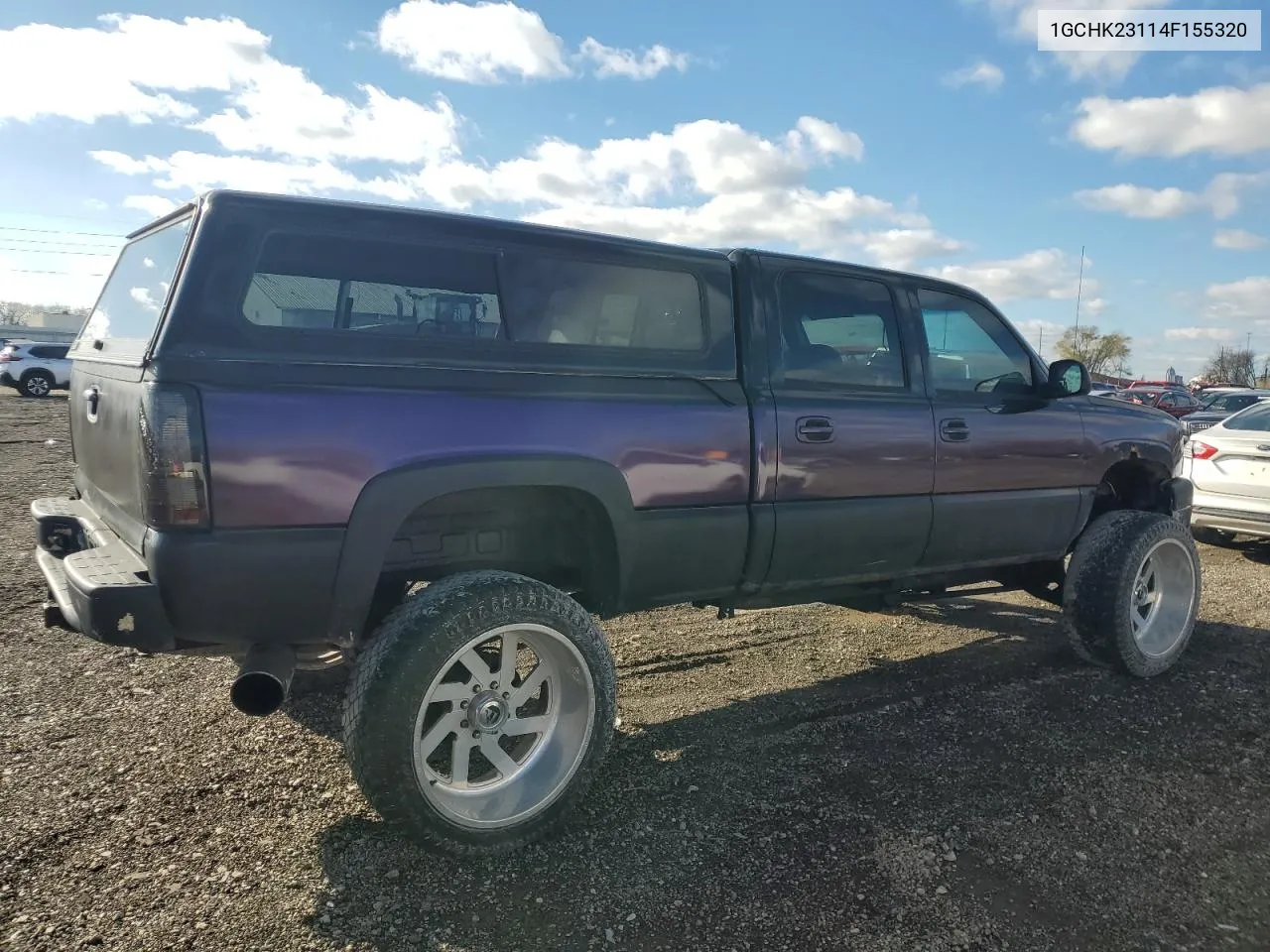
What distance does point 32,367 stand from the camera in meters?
24.5

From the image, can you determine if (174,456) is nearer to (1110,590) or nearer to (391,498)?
(391,498)

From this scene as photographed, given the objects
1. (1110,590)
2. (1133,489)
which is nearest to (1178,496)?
(1133,489)

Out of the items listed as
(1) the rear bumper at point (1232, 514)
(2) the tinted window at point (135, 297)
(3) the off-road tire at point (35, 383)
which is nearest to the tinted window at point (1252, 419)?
(1) the rear bumper at point (1232, 514)

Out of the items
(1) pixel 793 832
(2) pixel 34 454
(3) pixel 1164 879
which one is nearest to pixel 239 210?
(1) pixel 793 832

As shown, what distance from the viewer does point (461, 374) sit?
2.72 metres

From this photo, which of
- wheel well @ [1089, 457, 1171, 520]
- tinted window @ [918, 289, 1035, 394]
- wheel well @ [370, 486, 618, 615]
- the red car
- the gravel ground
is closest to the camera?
the gravel ground

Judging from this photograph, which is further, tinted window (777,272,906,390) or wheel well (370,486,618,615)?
tinted window (777,272,906,390)

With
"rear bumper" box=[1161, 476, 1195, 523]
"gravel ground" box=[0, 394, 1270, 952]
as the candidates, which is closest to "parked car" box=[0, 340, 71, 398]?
"gravel ground" box=[0, 394, 1270, 952]

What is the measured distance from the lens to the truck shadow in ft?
7.86

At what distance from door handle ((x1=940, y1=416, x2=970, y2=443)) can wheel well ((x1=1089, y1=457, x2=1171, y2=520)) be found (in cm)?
140

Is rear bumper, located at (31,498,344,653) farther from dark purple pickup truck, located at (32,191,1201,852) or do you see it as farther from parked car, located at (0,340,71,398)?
parked car, located at (0,340,71,398)

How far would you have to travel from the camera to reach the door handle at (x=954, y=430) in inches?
155

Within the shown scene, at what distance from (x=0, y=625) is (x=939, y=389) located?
503cm

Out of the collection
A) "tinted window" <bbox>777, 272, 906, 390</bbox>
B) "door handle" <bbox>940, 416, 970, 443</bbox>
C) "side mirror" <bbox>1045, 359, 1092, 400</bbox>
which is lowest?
"door handle" <bbox>940, 416, 970, 443</bbox>
